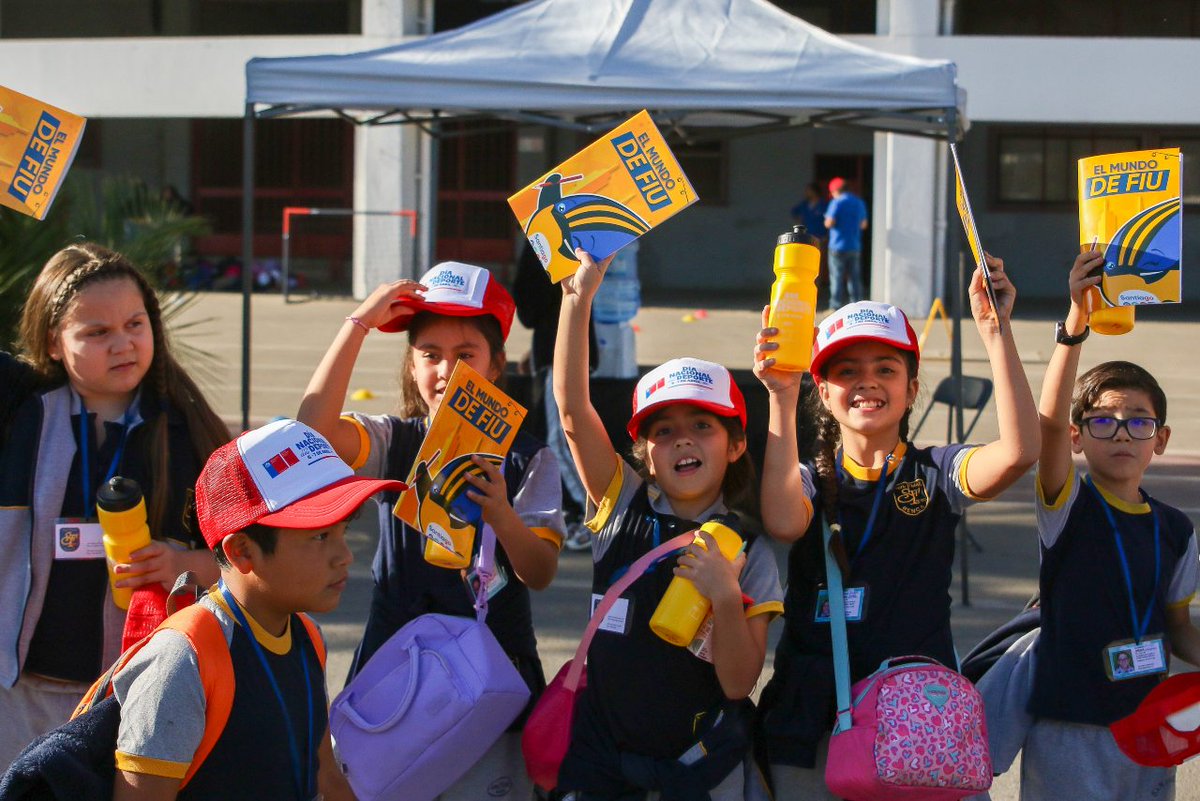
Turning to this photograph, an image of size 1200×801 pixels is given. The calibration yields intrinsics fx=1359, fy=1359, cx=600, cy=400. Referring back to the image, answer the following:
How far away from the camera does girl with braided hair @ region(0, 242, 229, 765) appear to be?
9.53 feet

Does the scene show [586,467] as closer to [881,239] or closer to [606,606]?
[606,606]

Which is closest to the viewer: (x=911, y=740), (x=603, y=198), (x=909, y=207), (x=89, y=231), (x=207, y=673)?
(x=207, y=673)

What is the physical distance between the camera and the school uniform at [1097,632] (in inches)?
124

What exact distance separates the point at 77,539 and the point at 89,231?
441cm

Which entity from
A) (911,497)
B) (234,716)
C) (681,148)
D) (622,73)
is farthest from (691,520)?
(681,148)

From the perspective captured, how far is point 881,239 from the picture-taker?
64.6ft

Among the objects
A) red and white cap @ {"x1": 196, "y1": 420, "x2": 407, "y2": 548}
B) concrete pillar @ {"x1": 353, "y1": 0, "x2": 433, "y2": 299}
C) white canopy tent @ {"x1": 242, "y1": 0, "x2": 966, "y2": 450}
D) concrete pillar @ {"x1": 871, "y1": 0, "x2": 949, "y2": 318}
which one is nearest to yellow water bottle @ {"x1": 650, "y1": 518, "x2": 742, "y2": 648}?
red and white cap @ {"x1": 196, "y1": 420, "x2": 407, "y2": 548}

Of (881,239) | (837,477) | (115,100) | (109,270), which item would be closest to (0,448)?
(109,270)

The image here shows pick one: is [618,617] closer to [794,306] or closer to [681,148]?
[794,306]

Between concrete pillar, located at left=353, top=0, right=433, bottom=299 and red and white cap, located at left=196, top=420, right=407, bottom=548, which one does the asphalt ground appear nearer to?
concrete pillar, located at left=353, top=0, right=433, bottom=299

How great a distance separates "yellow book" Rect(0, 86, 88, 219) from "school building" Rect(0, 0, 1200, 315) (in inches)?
583

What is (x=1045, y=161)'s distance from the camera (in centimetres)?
2330

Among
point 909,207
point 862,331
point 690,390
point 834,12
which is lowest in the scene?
point 690,390

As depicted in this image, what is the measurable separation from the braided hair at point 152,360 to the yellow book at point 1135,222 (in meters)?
2.06
